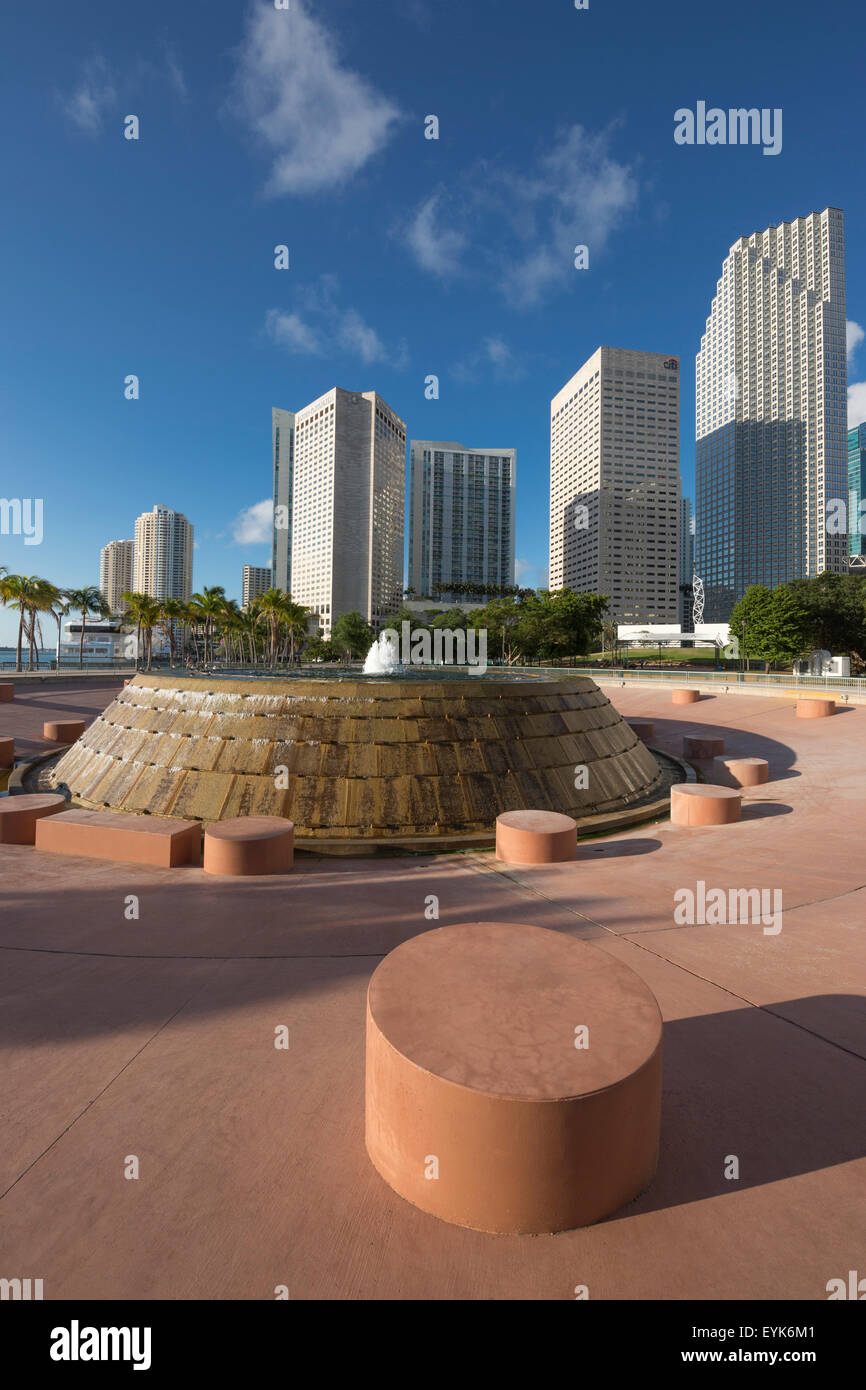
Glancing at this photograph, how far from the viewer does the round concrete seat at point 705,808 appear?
1287 cm

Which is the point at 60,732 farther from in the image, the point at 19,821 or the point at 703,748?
the point at 703,748

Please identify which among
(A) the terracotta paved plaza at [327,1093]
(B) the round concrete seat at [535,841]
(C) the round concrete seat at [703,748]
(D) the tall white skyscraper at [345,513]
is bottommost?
(A) the terracotta paved plaza at [327,1093]

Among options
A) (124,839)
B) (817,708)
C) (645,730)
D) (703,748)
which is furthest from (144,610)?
(817,708)

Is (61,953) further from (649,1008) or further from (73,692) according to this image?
(73,692)

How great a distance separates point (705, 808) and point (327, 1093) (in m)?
10.8

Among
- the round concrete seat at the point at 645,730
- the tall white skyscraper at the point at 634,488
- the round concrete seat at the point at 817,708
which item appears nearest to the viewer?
the round concrete seat at the point at 645,730

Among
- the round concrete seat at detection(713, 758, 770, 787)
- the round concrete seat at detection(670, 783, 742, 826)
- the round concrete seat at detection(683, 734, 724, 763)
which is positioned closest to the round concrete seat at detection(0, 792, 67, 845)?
the round concrete seat at detection(670, 783, 742, 826)

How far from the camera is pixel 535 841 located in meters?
10.2

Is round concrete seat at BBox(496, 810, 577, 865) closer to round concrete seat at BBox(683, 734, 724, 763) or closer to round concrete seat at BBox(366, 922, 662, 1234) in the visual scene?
round concrete seat at BBox(366, 922, 662, 1234)

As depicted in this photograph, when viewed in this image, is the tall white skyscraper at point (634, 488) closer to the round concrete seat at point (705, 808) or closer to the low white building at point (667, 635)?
the low white building at point (667, 635)

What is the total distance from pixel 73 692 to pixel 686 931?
37.8m

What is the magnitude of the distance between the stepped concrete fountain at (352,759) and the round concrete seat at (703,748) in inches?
292

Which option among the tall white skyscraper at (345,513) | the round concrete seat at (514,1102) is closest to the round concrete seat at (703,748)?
the round concrete seat at (514,1102)

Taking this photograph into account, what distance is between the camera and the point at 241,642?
106m
